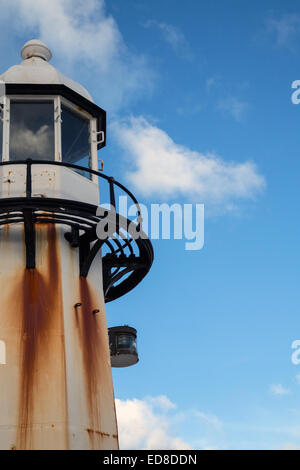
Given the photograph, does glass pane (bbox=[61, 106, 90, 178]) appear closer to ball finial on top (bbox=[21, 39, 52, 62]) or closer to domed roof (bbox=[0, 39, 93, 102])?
domed roof (bbox=[0, 39, 93, 102])

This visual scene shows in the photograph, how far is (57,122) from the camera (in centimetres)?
1505

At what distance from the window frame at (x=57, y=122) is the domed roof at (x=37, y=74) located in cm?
36

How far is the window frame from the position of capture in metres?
14.8

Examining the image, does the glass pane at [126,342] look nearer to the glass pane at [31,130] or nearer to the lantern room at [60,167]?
the lantern room at [60,167]

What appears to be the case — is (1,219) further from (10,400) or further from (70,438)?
(70,438)

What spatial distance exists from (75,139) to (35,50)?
312 cm

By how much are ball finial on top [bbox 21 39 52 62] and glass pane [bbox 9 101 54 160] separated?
234cm

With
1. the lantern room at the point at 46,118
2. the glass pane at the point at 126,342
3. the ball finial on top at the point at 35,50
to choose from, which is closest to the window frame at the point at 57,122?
the lantern room at the point at 46,118

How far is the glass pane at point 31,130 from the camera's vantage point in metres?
14.9

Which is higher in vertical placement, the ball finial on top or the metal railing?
the ball finial on top

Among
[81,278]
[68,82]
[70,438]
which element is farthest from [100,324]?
[68,82]

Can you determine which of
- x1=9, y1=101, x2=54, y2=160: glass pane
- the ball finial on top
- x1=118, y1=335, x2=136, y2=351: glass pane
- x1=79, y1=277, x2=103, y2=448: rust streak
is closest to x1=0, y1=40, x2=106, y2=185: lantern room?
x1=9, y1=101, x2=54, y2=160: glass pane
